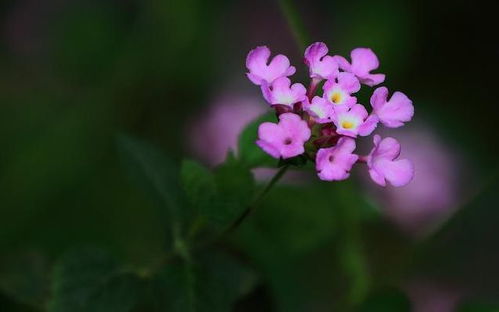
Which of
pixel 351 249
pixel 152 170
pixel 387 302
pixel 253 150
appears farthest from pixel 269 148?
pixel 351 249

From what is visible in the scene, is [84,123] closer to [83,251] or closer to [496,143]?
[83,251]

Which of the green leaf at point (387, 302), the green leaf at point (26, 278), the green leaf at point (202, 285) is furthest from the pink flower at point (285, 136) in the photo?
the green leaf at point (26, 278)

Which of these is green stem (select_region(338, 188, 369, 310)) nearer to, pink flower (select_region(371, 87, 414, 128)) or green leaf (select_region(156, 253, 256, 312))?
green leaf (select_region(156, 253, 256, 312))

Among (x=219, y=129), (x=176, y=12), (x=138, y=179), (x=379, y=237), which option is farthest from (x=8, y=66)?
(x=379, y=237)

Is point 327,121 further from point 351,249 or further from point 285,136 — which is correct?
point 351,249

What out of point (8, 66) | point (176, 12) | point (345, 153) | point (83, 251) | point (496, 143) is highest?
point (496, 143)

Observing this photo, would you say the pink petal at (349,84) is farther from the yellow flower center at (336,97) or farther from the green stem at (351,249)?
the green stem at (351,249)
